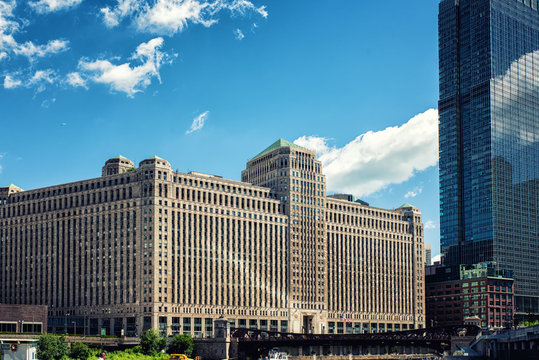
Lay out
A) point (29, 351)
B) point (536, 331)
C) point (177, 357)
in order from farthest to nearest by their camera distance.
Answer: point (177, 357)
point (536, 331)
point (29, 351)

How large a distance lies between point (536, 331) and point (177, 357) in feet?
266

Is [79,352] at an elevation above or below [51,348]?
below

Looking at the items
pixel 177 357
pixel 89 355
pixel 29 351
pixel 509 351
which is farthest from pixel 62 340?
pixel 509 351

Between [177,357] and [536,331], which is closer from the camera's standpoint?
[536,331]

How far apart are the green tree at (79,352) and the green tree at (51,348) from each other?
2.11 metres

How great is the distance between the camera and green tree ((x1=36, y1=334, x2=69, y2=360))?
188 m

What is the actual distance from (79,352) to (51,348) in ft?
28.2

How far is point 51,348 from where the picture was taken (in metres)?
189

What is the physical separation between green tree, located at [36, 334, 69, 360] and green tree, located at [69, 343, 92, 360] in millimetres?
2112

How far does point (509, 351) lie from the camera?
188 meters

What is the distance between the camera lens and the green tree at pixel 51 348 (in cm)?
18788

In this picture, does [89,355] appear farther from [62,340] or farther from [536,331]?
[536,331]

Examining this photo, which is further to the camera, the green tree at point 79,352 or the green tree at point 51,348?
the green tree at point 79,352

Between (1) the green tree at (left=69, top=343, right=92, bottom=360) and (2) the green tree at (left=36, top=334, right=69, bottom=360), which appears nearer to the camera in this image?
(2) the green tree at (left=36, top=334, right=69, bottom=360)
